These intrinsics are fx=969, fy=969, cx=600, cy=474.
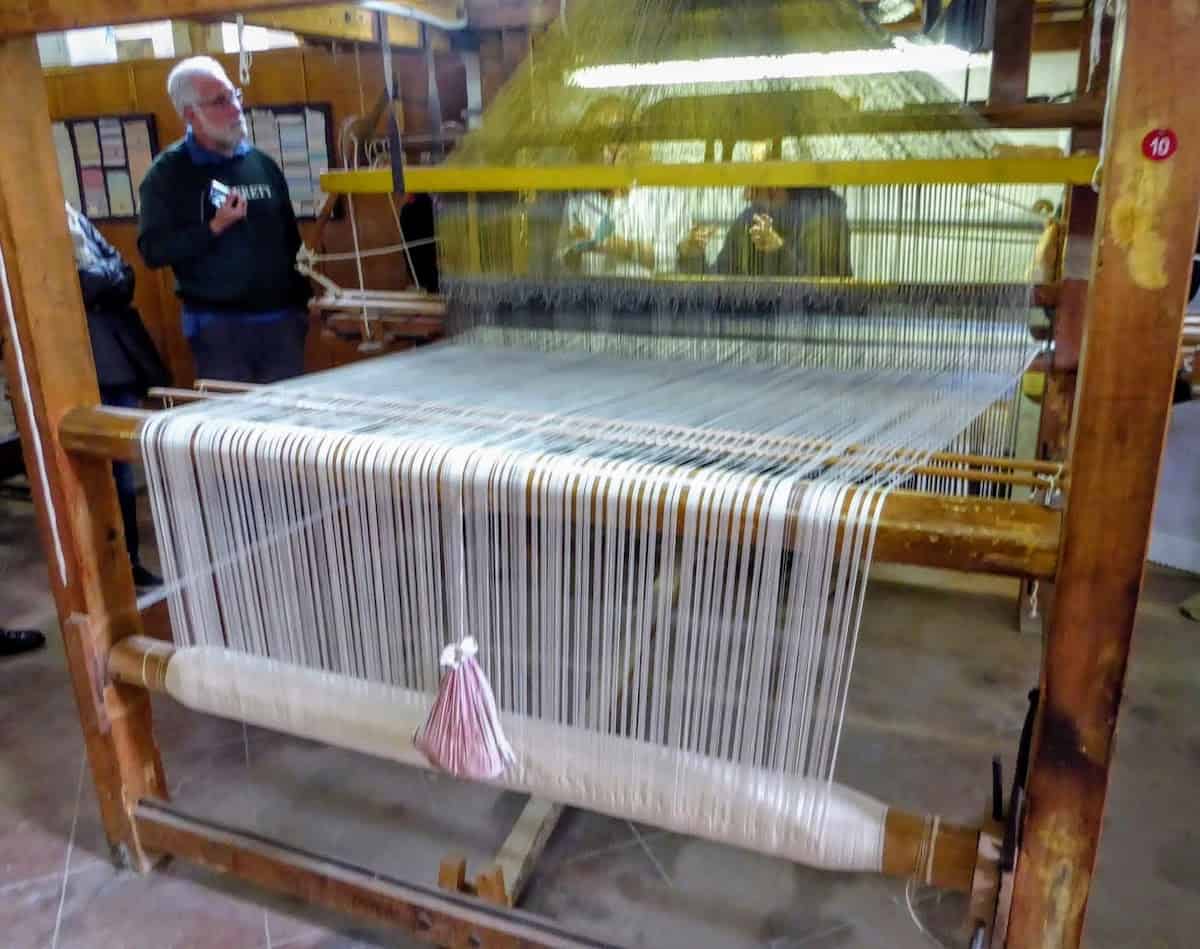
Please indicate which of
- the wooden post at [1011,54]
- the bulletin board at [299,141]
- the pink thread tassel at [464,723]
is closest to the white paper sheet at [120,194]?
Answer: the bulletin board at [299,141]

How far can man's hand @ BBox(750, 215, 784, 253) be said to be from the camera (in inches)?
65.0

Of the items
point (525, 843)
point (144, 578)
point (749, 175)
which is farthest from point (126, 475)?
point (749, 175)

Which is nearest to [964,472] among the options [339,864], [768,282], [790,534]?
[790,534]

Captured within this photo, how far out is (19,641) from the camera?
2.23 m

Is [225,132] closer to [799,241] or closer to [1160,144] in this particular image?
[799,241]

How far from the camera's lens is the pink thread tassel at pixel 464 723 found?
98cm

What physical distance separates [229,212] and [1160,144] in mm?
1947

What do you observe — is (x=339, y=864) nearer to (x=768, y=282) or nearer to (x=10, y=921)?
(x=10, y=921)

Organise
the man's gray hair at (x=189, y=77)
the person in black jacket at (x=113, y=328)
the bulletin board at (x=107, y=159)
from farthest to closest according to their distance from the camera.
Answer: the bulletin board at (x=107, y=159) < the person in black jacket at (x=113, y=328) < the man's gray hair at (x=189, y=77)

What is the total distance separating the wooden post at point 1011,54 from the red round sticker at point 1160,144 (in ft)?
4.23

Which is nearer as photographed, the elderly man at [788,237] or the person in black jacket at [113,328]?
the elderly man at [788,237]

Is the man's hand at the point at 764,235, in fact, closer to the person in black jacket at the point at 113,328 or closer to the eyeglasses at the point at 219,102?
the eyeglasses at the point at 219,102

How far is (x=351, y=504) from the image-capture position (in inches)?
41.8

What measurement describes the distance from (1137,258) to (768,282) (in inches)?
35.4
